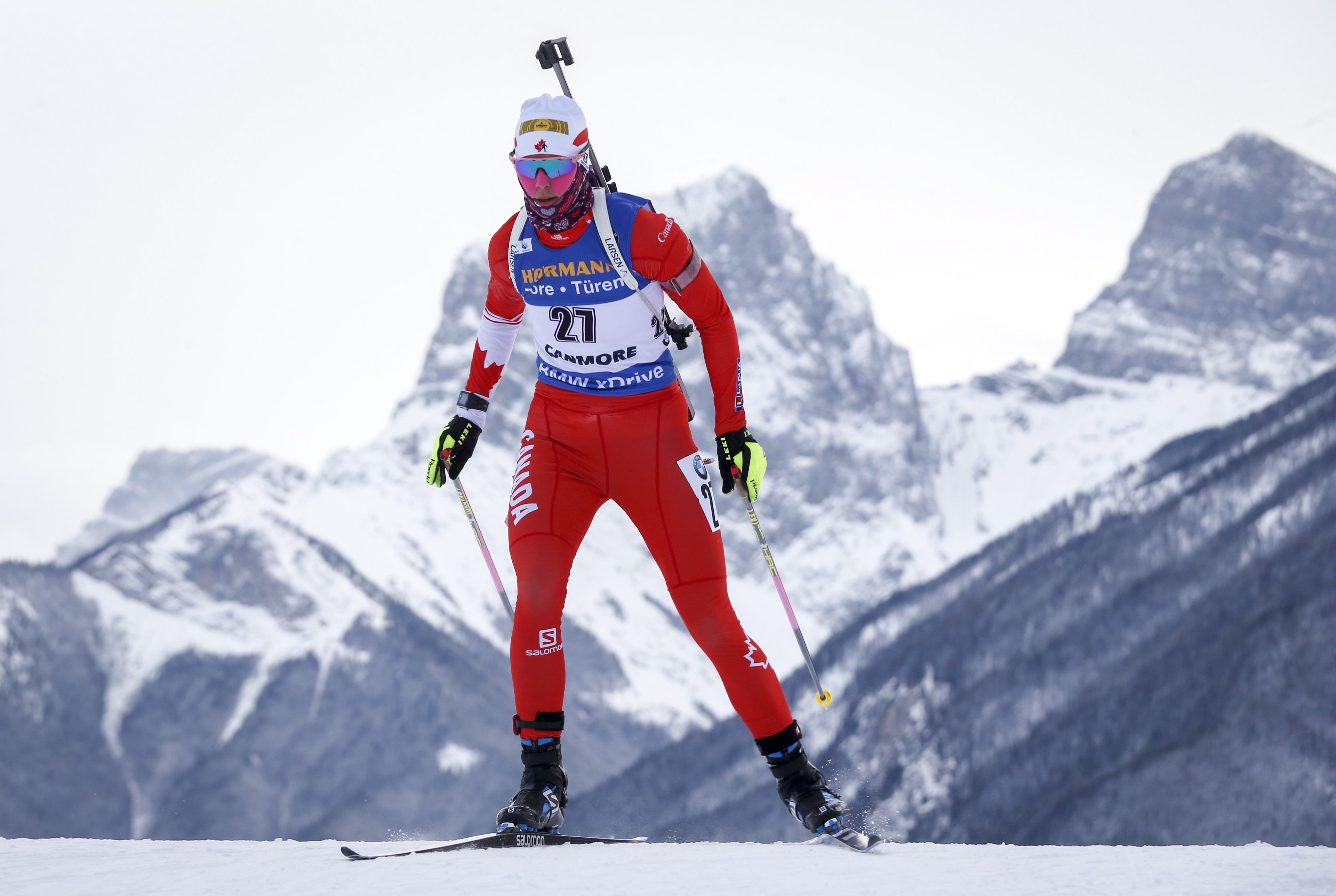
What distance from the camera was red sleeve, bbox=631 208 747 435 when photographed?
6496 millimetres

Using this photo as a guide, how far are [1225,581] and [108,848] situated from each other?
144094 mm

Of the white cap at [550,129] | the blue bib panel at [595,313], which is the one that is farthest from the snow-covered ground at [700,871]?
the white cap at [550,129]

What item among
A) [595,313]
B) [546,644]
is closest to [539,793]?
[546,644]

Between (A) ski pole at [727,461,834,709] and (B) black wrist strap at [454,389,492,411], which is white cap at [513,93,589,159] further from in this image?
(A) ski pole at [727,461,834,709]

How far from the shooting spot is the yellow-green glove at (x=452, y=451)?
23.7 ft

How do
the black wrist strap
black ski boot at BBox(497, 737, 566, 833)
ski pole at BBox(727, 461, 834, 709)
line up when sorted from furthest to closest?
the black wrist strap → ski pole at BBox(727, 461, 834, 709) → black ski boot at BBox(497, 737, 566, 833)

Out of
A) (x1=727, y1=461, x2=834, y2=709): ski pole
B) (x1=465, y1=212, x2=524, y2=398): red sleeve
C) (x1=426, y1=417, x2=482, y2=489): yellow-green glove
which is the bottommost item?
(x1=727, y1=461, x2=834, y2=709): ski pole

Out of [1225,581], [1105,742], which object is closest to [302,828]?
[1105,742]

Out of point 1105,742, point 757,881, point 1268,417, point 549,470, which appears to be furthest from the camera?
point 1268,417

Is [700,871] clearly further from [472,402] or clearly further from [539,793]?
[472,402]

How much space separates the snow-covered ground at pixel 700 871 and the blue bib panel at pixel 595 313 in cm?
253

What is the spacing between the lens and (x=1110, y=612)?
146125 millimetres

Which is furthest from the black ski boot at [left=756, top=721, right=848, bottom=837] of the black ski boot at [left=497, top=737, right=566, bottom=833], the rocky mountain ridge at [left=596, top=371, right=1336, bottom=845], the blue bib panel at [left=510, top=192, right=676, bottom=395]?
the rocky mountain ridge at [left=596, top=371, right=1336, bottom=845]

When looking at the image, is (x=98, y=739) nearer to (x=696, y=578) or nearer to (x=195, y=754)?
(x=195, y=754)
